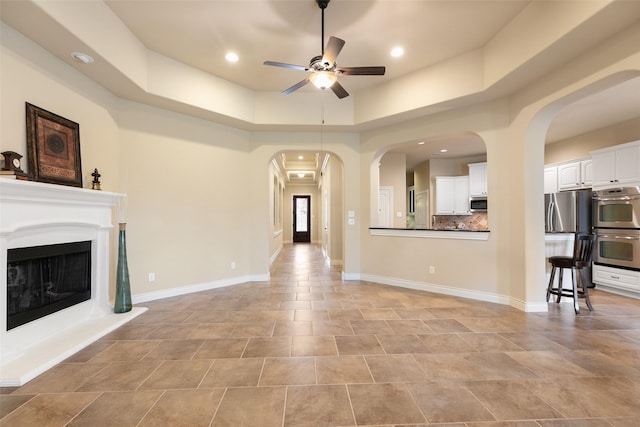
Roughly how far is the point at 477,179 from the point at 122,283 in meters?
8.03

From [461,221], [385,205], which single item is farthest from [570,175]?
[385,205]

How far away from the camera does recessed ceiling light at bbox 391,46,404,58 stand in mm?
3637

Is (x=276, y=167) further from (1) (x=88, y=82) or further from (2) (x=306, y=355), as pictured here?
(2) (x=306, y=355)

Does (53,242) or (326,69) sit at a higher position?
(326,69)

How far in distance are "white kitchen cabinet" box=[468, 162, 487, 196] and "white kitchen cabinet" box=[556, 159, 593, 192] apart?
1.83 meters

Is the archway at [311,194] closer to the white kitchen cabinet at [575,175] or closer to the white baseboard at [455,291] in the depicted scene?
the white baseboard at [455,291]

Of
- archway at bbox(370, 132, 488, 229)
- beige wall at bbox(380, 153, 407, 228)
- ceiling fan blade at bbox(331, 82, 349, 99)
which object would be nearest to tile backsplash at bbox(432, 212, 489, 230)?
archway at bbox(370, 132, 488, 229)

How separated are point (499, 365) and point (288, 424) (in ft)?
5.74

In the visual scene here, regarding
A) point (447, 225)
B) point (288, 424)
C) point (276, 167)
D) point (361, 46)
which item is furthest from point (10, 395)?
point (447, 225)

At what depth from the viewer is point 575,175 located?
216 inches

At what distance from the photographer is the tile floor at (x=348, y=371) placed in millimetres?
1723

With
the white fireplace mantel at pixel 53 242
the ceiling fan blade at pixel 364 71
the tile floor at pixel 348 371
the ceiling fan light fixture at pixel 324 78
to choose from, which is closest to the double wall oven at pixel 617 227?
the tile floor at pixel 348 371

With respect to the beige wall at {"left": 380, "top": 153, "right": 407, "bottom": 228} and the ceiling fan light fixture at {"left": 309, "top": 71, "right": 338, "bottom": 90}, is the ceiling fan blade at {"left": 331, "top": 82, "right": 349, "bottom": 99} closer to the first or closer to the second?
the ceiling fan light fixture at {"left": 309, "top": 71, "right": 338, "bottom": 90}

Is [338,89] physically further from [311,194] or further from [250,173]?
[311,194]
